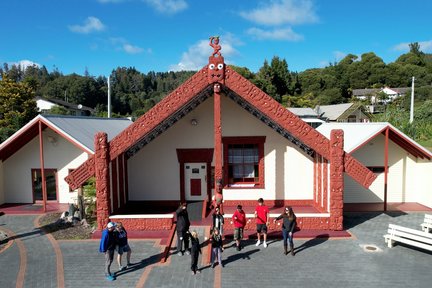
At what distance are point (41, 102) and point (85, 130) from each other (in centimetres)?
5099

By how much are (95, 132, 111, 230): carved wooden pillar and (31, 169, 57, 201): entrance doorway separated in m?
5.59

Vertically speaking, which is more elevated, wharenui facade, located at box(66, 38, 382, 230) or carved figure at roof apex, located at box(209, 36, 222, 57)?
carved figure at roof apex, located at box(209, 36, 222, 57)

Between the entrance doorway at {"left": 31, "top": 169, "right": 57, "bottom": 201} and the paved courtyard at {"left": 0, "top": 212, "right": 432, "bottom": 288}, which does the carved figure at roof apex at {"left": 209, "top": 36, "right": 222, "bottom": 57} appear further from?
the entrance doorway at {"left": 31, "top": 169, "right": 57, "bottom": 201}

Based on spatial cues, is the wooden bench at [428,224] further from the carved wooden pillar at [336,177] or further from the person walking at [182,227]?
the person walking at [182,227]

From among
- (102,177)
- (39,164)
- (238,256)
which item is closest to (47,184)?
(39,164)

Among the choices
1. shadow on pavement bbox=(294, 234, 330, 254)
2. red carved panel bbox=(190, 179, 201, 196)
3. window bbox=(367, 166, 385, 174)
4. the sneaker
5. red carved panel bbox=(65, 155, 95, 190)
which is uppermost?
red carved panel bbox=(65, 155, 95, 190)

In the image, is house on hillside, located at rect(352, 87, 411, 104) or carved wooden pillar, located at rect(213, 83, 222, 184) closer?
carved wooden pillar, located at rect(213, 83, 222, 184)

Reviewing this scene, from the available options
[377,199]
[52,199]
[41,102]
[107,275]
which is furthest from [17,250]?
[41,102]

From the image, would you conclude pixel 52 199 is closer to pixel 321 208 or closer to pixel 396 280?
pixel 321 208

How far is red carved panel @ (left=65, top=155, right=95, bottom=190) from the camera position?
10938mm

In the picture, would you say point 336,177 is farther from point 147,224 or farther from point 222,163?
point 147,224

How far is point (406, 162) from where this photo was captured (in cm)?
1515

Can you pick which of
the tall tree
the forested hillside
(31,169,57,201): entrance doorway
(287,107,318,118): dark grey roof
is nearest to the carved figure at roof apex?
(31,169,57,201): entrance doorway

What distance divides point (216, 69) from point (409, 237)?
305 inches
